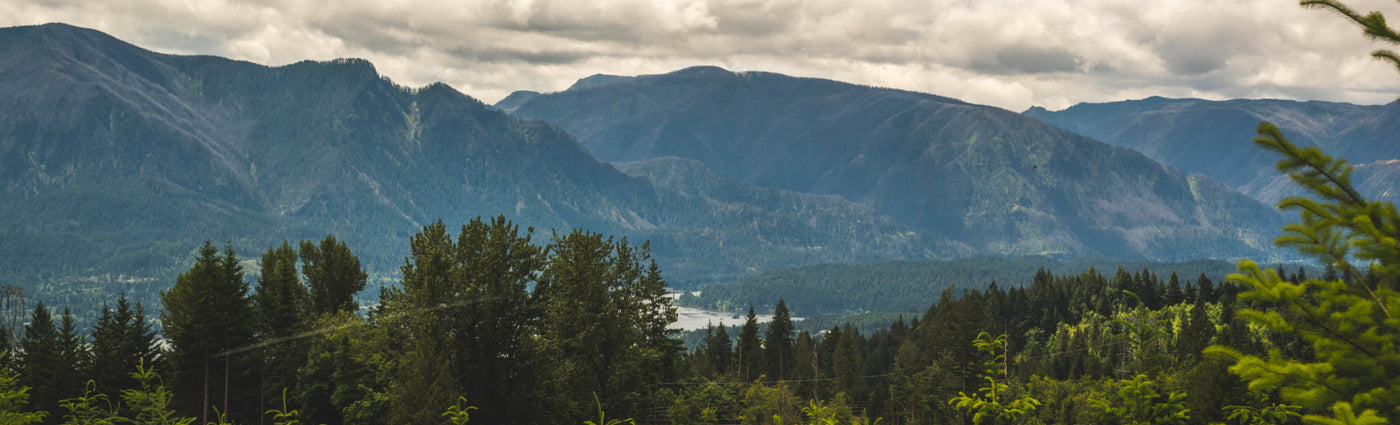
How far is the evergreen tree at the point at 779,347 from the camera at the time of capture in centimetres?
15638

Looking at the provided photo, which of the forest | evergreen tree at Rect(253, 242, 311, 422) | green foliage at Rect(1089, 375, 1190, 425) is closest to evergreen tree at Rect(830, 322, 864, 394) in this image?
the forest

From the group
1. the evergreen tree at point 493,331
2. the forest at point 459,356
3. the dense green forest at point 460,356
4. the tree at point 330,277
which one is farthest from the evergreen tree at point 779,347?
the evergreen tree at point 493,331

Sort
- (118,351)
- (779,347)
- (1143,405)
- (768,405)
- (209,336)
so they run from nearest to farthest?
(1143,405) < (209,336) < (118,351) < (768,405) < (779,347)

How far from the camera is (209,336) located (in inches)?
2876

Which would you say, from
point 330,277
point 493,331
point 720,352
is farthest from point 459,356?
point 720,352

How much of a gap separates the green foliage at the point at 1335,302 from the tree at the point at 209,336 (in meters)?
72.5

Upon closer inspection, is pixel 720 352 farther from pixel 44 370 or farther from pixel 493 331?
pixel 44 370

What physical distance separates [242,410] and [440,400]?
35.9 meters

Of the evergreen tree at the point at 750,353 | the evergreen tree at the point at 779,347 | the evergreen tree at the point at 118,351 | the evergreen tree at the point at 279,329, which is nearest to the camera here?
the evergreen tree at the point at 118,351

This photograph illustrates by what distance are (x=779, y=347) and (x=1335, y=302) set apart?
147 meters

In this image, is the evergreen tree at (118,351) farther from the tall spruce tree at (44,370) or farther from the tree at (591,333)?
the tree at (591,333)

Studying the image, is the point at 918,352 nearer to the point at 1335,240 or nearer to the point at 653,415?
the point at 653,415

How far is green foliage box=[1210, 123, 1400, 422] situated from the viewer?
489 inches

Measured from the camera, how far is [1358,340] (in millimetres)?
12672
